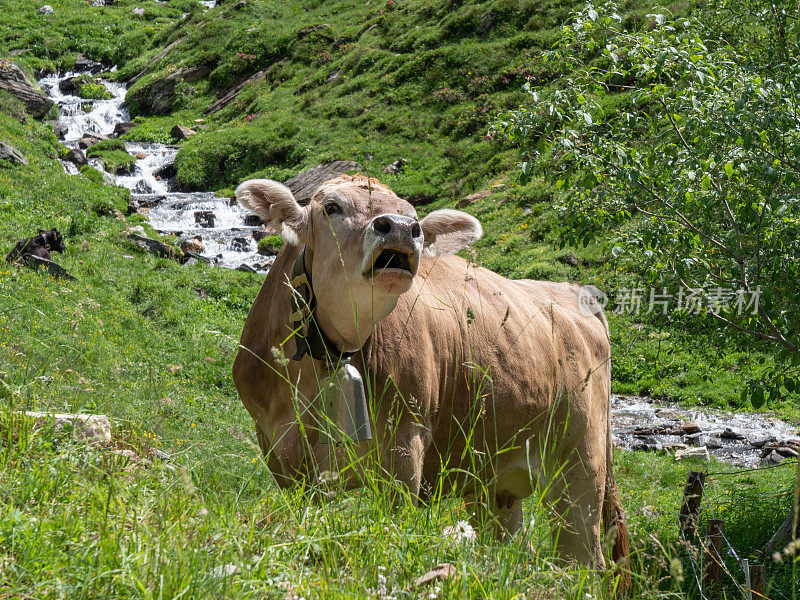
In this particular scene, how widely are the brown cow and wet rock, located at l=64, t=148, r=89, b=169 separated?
25043 millimetres

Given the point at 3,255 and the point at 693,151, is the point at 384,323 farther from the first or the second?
the point at 3,255

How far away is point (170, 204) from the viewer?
26516 millimetres

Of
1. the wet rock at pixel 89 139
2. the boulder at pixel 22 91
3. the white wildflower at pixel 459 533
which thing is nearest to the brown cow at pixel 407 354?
the white wildflower at pixel 459 533

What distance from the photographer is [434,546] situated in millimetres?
2662

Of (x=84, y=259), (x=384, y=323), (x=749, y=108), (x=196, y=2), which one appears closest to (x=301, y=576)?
(x=384, y=323)

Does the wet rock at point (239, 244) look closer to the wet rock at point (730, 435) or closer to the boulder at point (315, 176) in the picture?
the boulder at point (315, 176)

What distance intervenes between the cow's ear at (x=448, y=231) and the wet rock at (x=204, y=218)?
21.5 metres

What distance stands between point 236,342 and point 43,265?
10.4m

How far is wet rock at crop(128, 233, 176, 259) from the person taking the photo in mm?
18594

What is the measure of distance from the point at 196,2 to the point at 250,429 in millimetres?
52941

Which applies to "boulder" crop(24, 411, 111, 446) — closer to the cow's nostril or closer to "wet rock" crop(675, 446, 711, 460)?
the cow's nostril

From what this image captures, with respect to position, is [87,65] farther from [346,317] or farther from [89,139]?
[346,317]

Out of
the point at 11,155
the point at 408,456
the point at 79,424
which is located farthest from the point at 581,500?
the point at 11,155

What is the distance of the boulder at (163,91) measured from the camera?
38.4 meters
